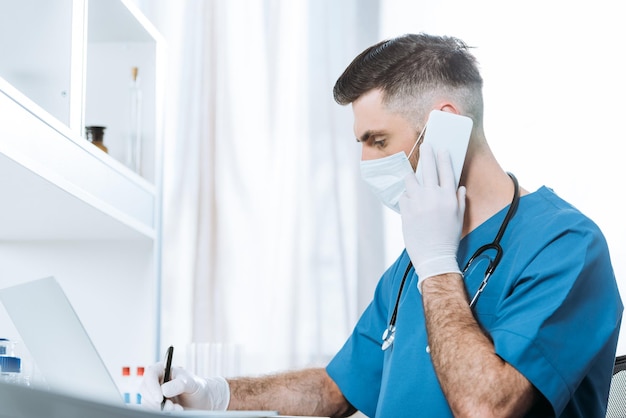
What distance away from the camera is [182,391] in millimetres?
1408

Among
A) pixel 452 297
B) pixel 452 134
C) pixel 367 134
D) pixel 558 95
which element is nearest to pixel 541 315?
pixel 452 297

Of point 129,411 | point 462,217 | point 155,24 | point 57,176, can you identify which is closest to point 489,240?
point 462,217

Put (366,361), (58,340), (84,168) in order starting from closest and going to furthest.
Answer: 1. (58,340)
2. (366,361)
3. (84,168)

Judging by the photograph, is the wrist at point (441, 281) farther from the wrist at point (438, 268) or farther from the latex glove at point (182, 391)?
the latex glove at point (182, 391)

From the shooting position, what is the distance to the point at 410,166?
145cm

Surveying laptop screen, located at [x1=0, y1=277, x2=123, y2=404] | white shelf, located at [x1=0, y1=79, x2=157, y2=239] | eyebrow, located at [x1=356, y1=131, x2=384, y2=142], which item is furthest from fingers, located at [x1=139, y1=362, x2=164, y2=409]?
eyebrow, located at [x1=356, y1=131, x2=384, y2=142]

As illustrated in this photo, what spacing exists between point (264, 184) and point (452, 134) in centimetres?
110

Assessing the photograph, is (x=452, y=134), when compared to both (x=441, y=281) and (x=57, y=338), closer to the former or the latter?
(x=441, y=281)

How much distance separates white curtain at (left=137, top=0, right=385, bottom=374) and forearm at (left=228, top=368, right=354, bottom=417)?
0.74m

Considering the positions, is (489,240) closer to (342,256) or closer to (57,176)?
(57,176)

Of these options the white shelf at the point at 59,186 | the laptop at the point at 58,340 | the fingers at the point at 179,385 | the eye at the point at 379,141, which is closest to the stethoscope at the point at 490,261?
the eye at the point at 379,141

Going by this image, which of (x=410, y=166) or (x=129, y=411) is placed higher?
(x=410, y=166)

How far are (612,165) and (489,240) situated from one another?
111cm

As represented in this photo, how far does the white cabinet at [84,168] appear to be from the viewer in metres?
1.63
